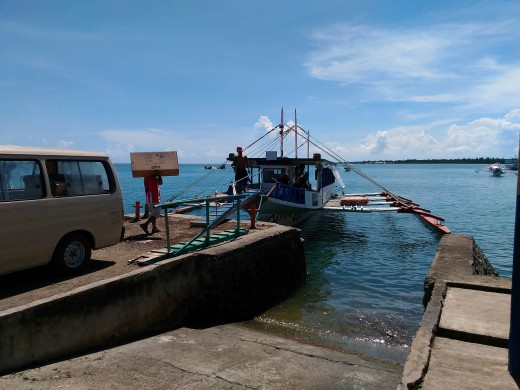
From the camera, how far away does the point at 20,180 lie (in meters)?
5.95

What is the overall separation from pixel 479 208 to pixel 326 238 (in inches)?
771

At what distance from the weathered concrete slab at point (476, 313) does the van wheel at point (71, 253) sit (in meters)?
5.66

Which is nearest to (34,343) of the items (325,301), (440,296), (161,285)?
(161,285)

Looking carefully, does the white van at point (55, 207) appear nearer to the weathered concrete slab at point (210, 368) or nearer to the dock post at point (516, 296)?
the weathered concrete slab at point (210, 368)

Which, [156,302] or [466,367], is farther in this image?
[156,302]

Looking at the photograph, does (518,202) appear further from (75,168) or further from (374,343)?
(75,168)

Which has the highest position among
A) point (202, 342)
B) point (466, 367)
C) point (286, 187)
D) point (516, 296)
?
point (286, 187)

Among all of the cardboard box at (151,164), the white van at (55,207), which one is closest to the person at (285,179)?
the cardboard box at (151,164)

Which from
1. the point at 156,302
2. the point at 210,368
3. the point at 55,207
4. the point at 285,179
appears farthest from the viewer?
the point at 285,179

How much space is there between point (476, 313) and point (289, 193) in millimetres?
13553

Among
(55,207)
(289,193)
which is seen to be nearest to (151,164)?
(55,207)

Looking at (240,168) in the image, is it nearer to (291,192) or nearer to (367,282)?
(291,192)

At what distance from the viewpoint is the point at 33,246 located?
6031 mm

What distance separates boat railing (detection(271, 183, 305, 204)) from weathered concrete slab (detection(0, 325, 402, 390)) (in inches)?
455
